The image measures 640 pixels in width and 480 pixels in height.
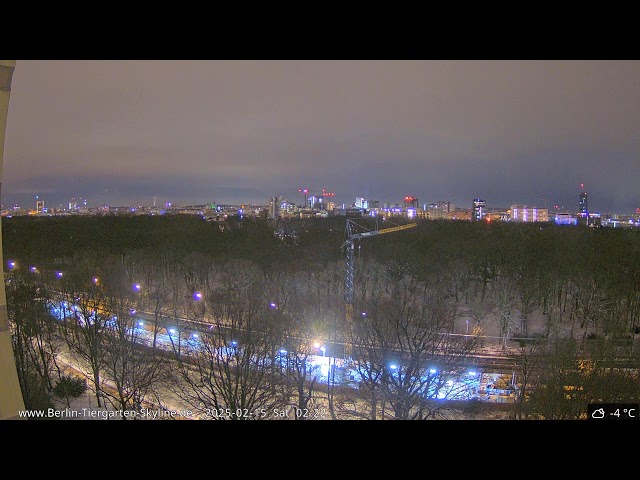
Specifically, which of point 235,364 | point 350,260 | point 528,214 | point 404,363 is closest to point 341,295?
point 350,260

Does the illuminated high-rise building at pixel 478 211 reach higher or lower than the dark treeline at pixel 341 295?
higher

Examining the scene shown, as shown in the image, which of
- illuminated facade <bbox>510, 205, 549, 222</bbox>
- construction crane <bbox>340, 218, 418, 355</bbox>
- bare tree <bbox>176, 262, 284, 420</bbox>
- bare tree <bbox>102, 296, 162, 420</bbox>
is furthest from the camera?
illuminated facade <bbox>510, 205, 549, 222</bbox>

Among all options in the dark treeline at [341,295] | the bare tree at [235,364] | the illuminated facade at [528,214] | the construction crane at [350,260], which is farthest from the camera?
the illuminated facade at [528,214]

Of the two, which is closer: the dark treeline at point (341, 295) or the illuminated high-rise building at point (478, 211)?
the dark treeline at point (341, 295)

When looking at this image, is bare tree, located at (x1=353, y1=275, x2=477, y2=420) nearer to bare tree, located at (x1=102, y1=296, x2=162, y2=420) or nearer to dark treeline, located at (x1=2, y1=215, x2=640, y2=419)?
dark treeline, located at (x1=2, y1=215, x2=640, y2=419)

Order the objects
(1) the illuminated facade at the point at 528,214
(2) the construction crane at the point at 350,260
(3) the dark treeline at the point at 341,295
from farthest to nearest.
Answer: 1. (1) the illuminated facade at the point at 528,214
2. (2) the construction crane at the point at 350,260
3. (3) the dark treeline at the point at 341,295

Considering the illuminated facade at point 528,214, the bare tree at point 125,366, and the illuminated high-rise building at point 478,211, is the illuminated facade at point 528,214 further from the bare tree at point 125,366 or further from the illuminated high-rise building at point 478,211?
the bare tree at point 125,366

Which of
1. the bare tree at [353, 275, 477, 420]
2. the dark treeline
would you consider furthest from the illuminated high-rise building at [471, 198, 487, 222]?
the bare tree at [353, 275, 477, 420]

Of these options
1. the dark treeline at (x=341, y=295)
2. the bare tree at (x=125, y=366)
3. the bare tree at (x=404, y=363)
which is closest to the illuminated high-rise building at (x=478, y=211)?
the dark treeline at (x=341, y=295)

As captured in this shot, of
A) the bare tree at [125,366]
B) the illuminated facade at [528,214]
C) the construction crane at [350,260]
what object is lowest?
the bare tree at [125,366]

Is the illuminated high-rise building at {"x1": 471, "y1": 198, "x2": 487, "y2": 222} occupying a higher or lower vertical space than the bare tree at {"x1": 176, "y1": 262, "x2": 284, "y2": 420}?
higher

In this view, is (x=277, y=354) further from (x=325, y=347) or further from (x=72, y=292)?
(x=72, y=292)

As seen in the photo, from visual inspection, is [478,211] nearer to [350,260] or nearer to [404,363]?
[350,260]
